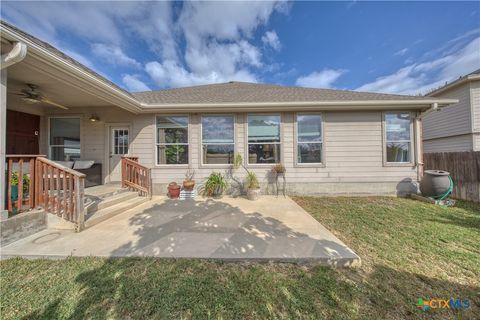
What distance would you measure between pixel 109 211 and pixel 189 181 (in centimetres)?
222

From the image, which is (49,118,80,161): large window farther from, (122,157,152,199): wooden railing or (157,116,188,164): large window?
(157,116,188,164): large window

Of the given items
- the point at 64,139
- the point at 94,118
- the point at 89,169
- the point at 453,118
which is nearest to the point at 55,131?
the point at 64,139

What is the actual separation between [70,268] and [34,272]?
1.30ft

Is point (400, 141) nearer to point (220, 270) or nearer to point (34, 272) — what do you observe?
point (220, 270)

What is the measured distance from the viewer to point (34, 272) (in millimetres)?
2197

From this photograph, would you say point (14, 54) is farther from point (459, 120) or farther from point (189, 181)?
point (459, 120)

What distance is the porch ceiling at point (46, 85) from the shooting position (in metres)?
3.24

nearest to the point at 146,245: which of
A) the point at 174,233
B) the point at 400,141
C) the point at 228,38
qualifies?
the point at 174,233

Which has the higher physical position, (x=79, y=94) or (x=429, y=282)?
(x=79, y=94)

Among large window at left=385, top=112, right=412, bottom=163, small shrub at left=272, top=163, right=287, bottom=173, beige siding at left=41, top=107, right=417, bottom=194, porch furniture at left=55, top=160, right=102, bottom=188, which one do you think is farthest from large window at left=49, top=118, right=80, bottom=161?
large window at left=385, top=112, right=412, bottom=163

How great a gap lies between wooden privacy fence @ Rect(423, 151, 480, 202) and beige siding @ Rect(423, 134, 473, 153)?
3915 millimetres

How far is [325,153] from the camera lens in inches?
237

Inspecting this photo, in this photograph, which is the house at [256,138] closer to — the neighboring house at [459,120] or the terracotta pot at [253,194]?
the terracotta pot at [253,194]

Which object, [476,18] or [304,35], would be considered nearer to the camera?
[476,18]
